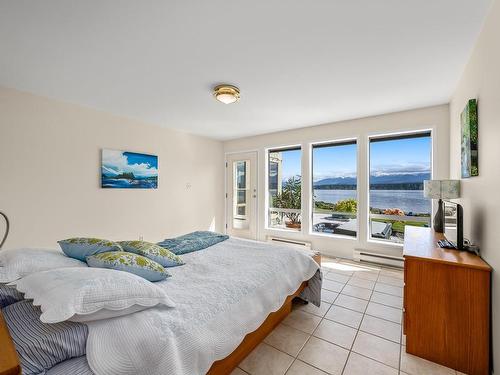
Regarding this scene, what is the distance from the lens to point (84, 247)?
1786 millimetres

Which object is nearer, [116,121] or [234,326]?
[234,326]

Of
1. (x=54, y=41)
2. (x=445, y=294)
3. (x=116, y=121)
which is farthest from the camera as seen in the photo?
(x=116, y=121)

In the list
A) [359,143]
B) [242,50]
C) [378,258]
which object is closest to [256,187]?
[359,143]

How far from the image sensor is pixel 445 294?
66.9 inches

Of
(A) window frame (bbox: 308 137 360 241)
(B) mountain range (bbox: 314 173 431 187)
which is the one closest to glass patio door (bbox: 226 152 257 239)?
(A) window frame (bbox: 308 137 360 241)

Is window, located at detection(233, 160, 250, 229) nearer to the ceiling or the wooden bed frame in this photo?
the ceiling

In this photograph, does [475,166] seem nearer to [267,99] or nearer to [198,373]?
[267,99]

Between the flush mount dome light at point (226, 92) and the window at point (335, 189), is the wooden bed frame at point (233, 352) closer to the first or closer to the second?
the window at point (335, 189)

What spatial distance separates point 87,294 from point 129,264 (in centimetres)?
56

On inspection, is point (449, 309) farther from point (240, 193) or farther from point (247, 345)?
point (240, 193)

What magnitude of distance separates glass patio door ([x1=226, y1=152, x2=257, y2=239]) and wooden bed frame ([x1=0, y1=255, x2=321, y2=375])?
8.70 feet

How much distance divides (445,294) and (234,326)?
5.09 ft

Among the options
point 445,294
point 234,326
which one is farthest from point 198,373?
point 445,294

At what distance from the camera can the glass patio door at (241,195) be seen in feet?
16.9
